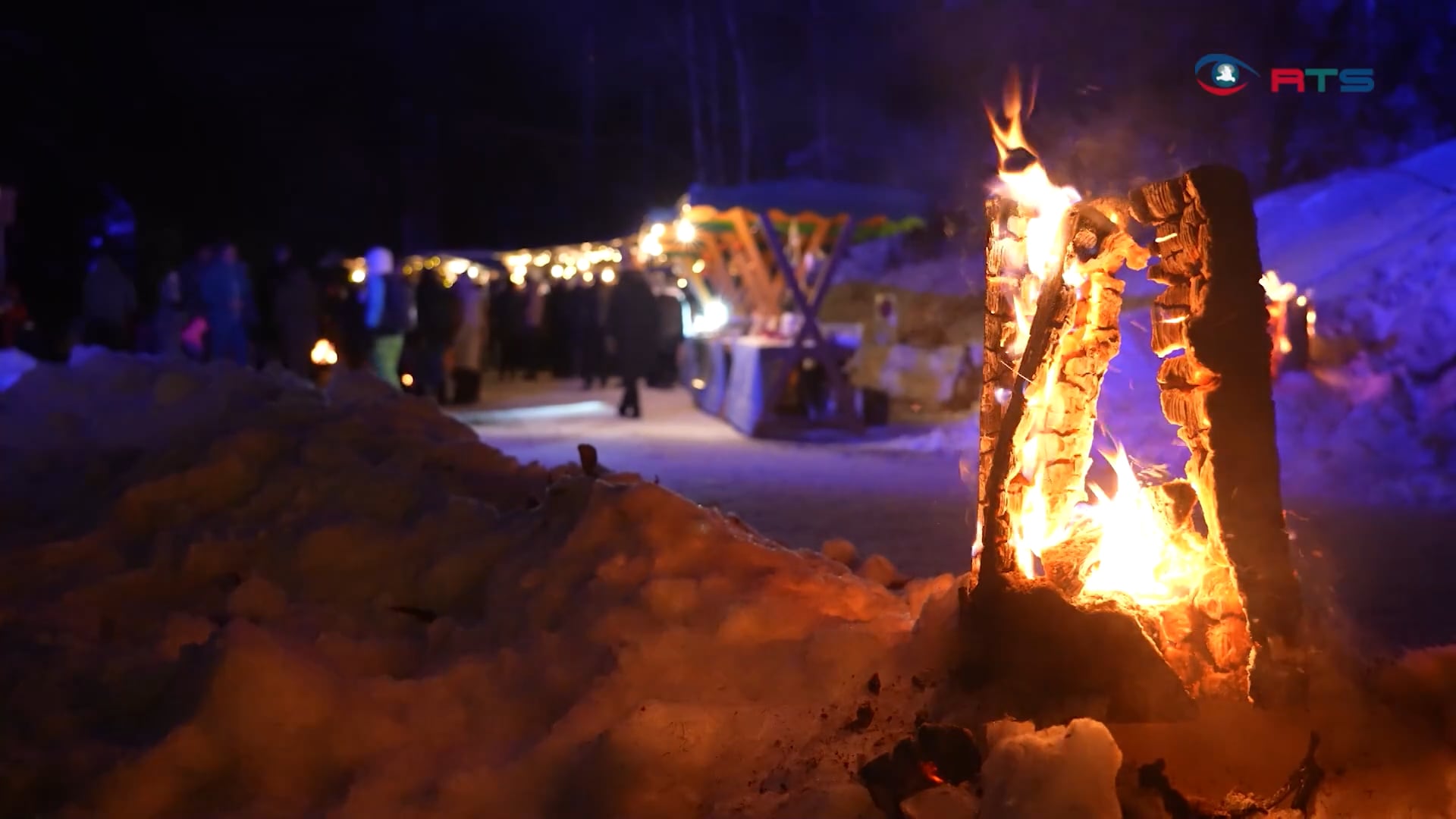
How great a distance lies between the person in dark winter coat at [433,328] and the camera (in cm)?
1427

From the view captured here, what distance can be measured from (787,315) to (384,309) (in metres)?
5.86

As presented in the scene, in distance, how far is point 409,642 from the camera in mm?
3895

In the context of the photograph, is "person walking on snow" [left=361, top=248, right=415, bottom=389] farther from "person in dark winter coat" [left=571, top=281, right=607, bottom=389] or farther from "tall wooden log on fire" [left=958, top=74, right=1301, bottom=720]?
"tall wooden log on fire" [left=958, top=74, right=1301, bottom=720]

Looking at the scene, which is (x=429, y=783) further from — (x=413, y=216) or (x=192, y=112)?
(x=413, y=216)

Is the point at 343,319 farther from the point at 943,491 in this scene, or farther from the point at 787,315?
the point at 943,491

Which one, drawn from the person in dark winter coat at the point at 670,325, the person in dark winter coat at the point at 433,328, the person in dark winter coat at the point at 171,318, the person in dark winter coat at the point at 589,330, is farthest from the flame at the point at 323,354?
the person in dark winter coat at the point at 589,330

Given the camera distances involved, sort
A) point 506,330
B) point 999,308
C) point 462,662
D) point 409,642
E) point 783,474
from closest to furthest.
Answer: point 999,308, point 462,662, point 409,642, point 783,474, point 506,330

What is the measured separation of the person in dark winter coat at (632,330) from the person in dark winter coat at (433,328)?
2249 mm

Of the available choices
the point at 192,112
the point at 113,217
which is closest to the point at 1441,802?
the point at 113,217

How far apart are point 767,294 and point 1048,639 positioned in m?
13.3

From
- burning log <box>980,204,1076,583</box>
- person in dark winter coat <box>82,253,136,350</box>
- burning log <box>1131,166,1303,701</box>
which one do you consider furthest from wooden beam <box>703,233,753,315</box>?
burning log <box>1131,166,1303,701</box>

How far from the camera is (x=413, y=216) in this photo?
40.7 meters

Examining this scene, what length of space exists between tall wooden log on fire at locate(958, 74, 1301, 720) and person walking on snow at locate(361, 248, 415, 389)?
10.5m

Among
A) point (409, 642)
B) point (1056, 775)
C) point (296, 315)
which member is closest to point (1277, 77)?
point (296, 315)
